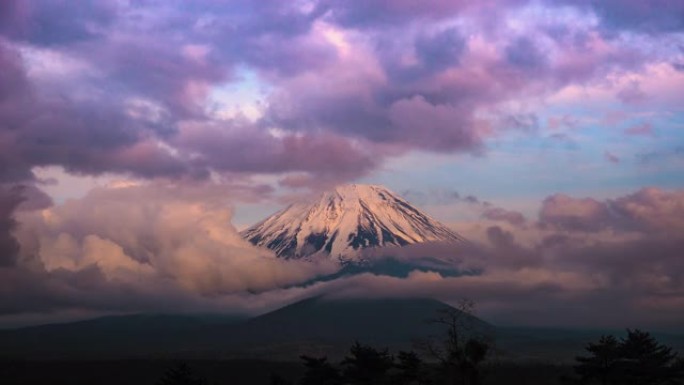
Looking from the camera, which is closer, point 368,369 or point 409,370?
point 409,370

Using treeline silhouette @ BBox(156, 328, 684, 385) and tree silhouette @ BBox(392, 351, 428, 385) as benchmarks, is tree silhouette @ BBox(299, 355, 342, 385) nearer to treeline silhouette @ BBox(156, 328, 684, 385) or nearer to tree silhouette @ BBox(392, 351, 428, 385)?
treeline silhouette @ BBox(156, 328, 684, 385)

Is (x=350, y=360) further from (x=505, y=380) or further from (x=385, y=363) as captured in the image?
(x=505, y=380)

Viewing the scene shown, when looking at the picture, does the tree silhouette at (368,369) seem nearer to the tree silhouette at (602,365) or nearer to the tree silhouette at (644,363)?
the tree silhouette at (602,365)

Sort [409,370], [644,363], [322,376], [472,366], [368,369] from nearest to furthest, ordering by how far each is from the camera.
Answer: [472,366] < [644,363] < [409,370] < [368,369] < [322,376]

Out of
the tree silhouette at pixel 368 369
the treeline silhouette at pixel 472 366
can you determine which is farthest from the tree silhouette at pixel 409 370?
the tree silhouette at pixel 368 369

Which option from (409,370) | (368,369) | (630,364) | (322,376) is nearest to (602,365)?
(630,364)

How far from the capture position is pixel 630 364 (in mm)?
81250

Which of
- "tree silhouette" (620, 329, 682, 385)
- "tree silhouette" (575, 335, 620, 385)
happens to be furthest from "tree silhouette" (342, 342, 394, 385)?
"tree silhouette" (620, 329, 682, 385)

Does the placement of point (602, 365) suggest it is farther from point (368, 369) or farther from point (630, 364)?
point (368, 369)

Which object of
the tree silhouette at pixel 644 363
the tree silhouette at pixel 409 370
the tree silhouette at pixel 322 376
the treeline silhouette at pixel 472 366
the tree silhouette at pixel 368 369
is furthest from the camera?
the tree silhouette at pixel 322 376

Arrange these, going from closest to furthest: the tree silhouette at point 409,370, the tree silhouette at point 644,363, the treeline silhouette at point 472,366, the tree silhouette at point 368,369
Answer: the treeline silhouette at point 472,366 < the tree silhouette at point 644,363 < the tree silhouette at point 409,370 < the tree silhouette at point 368,369

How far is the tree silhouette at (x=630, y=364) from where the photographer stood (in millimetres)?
79875

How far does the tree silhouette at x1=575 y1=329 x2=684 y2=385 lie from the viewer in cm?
7988

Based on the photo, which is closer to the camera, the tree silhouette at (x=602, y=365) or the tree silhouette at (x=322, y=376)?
the tree silhouette at (x=602, y=365)
